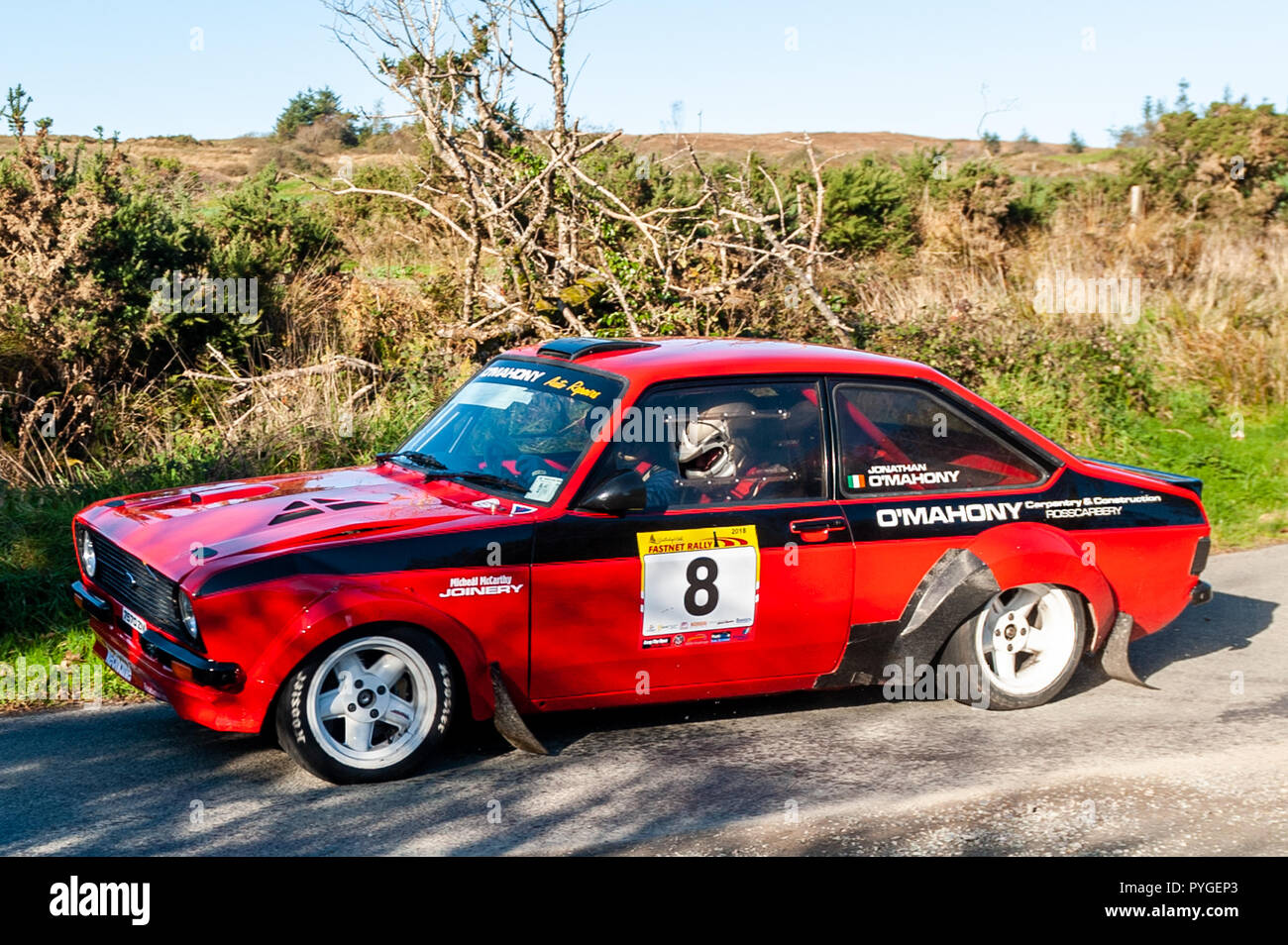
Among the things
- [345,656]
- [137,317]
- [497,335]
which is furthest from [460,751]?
[137,317]

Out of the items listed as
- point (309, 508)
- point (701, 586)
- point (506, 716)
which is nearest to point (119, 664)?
point (309, 508)

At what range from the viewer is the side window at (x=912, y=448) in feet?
19.6

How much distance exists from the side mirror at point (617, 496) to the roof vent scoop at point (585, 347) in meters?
1.02

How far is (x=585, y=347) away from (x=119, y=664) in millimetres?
2523

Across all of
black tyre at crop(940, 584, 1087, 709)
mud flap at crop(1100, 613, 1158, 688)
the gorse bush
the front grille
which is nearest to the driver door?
black tyre at crop(940, 584, 1087, 709)

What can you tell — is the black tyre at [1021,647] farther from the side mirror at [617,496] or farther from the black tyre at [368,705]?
the black tyre at [368,705]

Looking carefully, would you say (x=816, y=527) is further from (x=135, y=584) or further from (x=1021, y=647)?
(x=135, y=584)

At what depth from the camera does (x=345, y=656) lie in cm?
494

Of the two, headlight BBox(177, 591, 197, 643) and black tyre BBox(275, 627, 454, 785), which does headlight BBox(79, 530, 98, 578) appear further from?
black tyre BBox(275, 627, 454, 785)

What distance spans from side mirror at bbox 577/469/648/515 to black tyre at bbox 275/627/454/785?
850mm

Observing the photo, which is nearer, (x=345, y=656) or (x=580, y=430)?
(x=345, y=656)

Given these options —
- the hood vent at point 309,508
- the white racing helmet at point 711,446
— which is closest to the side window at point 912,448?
the white racing helmet at point 711,446
